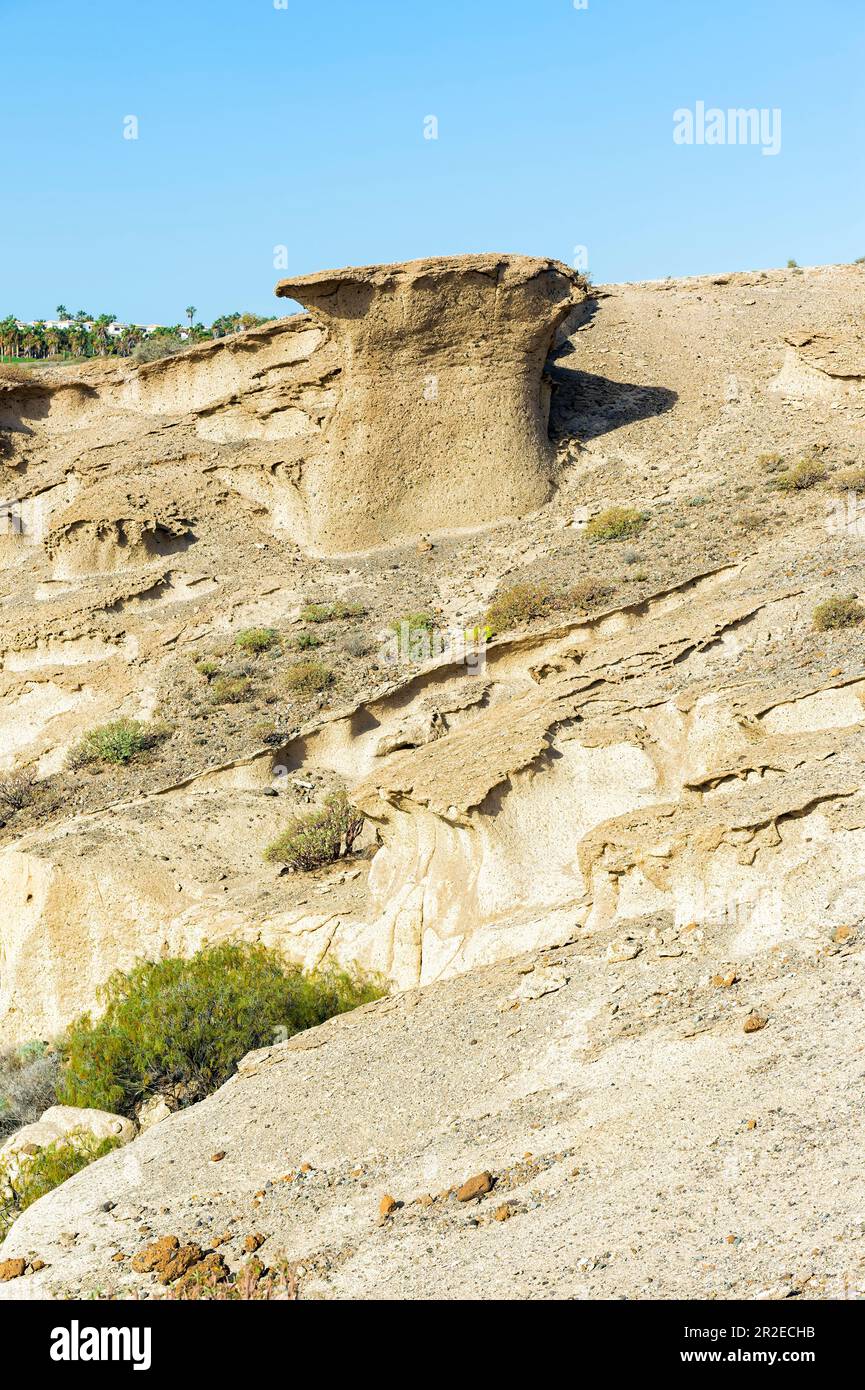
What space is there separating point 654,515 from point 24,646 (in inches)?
493

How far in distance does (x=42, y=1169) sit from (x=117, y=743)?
11043mm

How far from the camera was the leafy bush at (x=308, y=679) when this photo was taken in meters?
20.3

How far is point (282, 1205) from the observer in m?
6.83

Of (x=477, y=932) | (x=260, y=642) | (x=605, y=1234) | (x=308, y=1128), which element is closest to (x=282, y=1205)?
(x=308, y=1128)

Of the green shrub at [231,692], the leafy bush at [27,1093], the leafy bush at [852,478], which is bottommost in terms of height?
the leafy bush at [27,1093]

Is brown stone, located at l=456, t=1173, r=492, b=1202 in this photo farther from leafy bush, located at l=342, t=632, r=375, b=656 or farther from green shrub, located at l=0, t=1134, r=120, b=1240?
leafy bush, located at l=342, t=632, r=375, b=656

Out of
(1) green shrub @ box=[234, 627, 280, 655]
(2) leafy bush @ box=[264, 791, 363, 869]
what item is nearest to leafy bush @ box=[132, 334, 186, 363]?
(1) green shrub @ box=[234, 627, 280, 655]

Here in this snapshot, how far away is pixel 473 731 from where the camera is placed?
1241 centimetres

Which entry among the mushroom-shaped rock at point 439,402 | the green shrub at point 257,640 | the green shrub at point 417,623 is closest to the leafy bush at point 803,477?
the mushroom-shaped rock at point 439,402

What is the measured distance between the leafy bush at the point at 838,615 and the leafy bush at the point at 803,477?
25.8ft

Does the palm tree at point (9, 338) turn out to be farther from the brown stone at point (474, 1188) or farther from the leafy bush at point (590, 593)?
the brown stone at point (474, 1188)

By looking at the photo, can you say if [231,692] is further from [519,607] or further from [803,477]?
[803,477]

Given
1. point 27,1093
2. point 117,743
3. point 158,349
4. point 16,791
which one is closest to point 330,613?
point 117,743

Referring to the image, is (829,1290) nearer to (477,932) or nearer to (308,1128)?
(308,1128)
